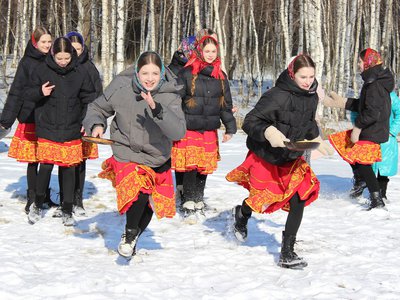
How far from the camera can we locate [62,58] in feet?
18.1

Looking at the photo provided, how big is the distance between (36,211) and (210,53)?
2310mm

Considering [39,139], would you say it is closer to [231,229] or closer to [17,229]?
[17,229]

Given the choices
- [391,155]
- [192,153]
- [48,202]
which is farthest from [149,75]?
[391,155]

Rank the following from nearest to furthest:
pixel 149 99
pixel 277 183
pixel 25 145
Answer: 1. pixel 149 99
2. pixel 277 183
3. pixel 25 145

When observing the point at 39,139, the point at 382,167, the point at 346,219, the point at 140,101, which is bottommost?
the point at 346,219

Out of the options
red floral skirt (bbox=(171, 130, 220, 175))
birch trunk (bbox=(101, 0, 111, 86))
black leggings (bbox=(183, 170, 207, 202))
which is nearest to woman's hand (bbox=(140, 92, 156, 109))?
red floral skirt (bbox=(171, 130, 220, 175))

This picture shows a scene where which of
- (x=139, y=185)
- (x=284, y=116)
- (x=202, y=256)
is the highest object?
(x=284, y=116)

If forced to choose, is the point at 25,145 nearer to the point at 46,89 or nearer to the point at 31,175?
the point at 31,175

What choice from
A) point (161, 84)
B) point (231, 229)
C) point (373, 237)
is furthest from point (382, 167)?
point (161, 84)

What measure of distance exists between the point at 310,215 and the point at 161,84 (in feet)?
9.29

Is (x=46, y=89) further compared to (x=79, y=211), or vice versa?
(x=79, y=211)

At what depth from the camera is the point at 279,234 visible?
556 centimetres

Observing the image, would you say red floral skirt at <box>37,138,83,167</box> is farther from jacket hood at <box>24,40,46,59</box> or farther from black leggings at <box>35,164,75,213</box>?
jacket hood at <box>24,40,46,59</box>

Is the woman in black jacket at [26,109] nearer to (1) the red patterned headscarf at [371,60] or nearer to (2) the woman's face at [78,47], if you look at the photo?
(2) the woman's face at [78,47]
